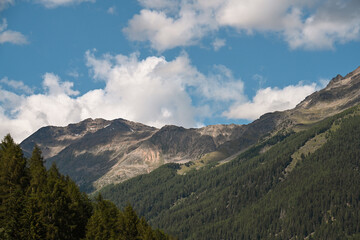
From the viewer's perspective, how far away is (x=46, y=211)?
187 feet

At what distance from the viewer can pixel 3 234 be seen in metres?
53.7

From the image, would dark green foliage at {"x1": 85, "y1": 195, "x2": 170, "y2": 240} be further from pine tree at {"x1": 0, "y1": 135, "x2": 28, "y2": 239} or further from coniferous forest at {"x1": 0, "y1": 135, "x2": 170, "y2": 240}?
pine tree at {"x1": 0, "y1": 135, "x2": 28, "y2": 239}

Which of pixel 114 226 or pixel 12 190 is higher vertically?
pixel 12 190

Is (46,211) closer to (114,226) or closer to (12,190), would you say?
(12,190)

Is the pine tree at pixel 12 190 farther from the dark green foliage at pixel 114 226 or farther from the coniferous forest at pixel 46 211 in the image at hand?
the dark green foliage at pixel 114 226

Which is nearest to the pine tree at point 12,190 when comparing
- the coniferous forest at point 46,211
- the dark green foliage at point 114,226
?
the coniferous forest at point 46,211

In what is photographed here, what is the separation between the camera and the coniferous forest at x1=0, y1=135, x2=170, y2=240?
2191 inches

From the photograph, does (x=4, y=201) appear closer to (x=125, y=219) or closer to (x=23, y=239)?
(x=23, y=239)

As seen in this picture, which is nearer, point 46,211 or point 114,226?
point 46,211

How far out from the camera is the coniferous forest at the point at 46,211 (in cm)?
5566

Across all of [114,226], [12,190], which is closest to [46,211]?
[12,190]

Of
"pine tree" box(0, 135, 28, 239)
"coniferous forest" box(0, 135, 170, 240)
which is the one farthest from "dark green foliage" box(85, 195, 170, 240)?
"pine tree" box(0, 135, 28, 239)

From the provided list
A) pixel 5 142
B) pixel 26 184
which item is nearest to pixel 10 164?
pixel 26 184

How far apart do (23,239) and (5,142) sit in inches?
880
